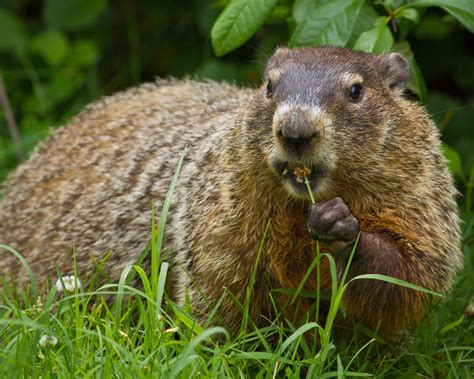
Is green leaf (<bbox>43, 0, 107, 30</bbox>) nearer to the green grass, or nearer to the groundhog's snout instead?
the green grass

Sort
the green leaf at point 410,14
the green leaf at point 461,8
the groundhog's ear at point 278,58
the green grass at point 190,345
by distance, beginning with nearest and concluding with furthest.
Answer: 1. the green grass at point 190,345
2. the groundhog's ear at point 278,58
3. the green leaf at point 461,8
4. the green leaf at point 410,14

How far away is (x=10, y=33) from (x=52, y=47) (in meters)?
0.31

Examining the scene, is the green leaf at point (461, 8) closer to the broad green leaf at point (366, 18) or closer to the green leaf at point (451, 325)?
the broad green leaf at point (366, 18)

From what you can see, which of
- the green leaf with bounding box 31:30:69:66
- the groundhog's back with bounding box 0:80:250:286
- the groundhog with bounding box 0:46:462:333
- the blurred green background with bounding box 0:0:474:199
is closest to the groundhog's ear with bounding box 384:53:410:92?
the groundhog with bounding box 0:46:462:333

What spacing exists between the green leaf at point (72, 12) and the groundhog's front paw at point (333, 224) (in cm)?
365

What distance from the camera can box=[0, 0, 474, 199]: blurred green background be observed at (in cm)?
629

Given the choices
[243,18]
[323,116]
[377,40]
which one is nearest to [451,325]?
[323,116]

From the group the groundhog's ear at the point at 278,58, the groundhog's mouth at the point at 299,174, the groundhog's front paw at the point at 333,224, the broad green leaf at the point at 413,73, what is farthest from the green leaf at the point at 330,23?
the groundhog's front paw at the point at 333,224

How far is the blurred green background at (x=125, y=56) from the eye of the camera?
20.6 feet

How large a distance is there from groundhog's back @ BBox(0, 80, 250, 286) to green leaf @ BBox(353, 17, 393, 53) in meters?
0.59

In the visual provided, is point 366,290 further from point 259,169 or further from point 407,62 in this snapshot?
point 407,62

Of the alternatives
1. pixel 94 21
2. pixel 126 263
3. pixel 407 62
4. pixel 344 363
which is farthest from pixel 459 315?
pixel 94 21

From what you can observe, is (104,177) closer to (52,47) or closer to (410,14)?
(410,14)

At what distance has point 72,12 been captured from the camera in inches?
266
